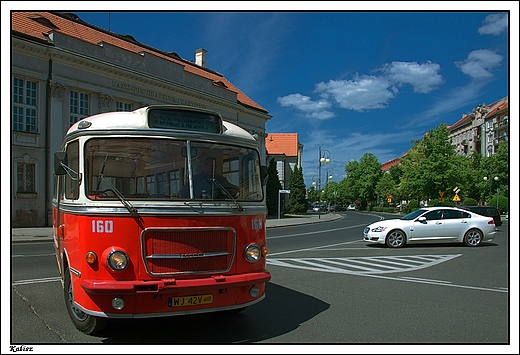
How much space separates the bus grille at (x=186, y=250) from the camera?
17.3 ft

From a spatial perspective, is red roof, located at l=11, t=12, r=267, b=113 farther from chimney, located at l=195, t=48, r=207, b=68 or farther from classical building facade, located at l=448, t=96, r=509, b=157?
classical building facade, located at l=448, t=96, r=509, b=157

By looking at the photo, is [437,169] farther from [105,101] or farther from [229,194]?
[229,194]

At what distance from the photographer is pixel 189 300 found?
5348mm

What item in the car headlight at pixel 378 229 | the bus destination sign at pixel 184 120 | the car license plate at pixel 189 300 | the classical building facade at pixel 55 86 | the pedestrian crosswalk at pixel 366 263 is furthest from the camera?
the classical building facade at pixel 55 86

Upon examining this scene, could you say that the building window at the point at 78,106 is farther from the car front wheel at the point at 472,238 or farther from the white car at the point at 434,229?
the car front wheel at the point at 472,238

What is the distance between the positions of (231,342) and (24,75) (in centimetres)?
2717

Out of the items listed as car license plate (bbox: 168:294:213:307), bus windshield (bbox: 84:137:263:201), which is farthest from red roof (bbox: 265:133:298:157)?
car license plate (bbox: 168:294:213:307)

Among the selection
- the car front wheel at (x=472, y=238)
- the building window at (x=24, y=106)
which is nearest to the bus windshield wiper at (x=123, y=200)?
the car front wheel at (x=472, y=238)

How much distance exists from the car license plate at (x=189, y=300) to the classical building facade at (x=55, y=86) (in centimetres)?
2402

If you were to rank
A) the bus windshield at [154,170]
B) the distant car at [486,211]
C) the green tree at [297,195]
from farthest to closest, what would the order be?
the green tree at [297,195] < the distant car at [486,211] < the bus windshield at [154,170]

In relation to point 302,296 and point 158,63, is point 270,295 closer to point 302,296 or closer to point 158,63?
point 302,296

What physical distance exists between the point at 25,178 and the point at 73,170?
2495cm

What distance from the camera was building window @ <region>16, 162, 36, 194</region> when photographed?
27547mm

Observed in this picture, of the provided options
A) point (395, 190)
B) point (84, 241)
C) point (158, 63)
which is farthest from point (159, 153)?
point (395, 190)
